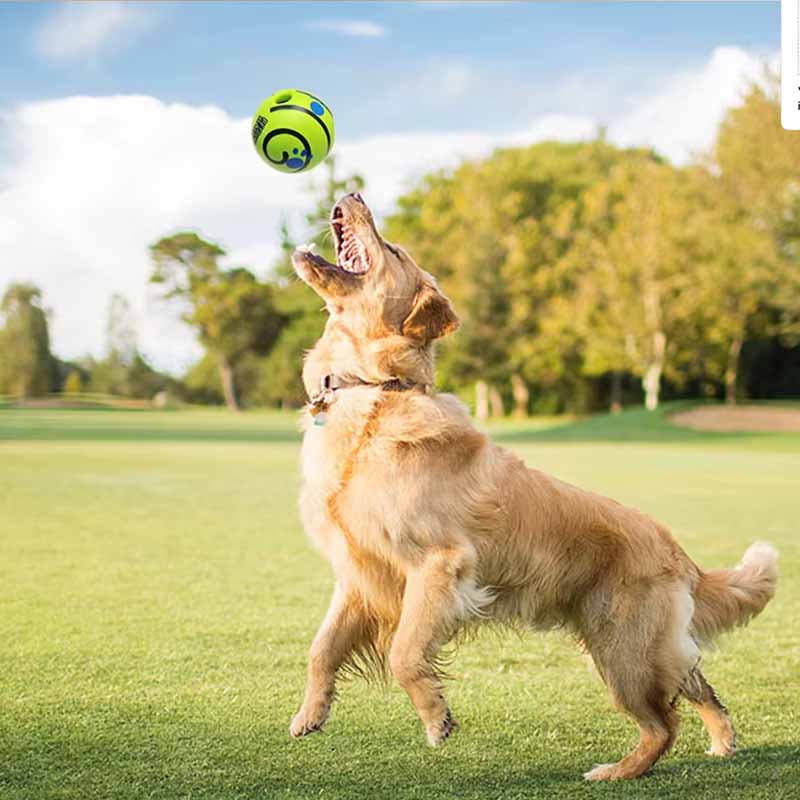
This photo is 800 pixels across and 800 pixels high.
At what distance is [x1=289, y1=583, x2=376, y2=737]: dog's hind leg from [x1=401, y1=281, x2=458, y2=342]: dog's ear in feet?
3.30

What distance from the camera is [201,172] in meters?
30.6

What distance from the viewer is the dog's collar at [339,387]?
3721 millimetres

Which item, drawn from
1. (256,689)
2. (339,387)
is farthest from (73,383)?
(339,387)

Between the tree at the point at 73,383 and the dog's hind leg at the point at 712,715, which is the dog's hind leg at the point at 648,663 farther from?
the tree at the point at 73,383

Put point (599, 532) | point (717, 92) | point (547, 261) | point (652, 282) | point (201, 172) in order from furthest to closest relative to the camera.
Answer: point (547, 261) < point (652, 282) < point (717, 92) < point (201, 172) < point (599, 532)

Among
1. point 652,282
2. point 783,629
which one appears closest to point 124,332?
point 652,282

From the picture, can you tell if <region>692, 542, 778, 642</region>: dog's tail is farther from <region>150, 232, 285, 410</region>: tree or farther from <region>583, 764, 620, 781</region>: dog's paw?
<region>150, 232, 285, 410</region>: tree

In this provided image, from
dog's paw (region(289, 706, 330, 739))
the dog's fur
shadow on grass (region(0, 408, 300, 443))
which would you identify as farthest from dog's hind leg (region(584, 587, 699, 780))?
shadow on grass (region(0, 408, 300, 443))

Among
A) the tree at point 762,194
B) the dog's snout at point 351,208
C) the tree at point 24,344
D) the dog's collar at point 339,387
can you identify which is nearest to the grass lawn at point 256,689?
the dog's collar at point 339,387

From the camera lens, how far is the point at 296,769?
334 centimetres

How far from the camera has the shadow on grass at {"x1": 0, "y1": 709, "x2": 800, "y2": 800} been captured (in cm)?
313

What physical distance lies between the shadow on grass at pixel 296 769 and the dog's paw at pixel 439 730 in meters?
0.11

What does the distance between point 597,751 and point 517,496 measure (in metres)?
1.00

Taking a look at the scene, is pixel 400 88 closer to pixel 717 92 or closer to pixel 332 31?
pixel 332 31
